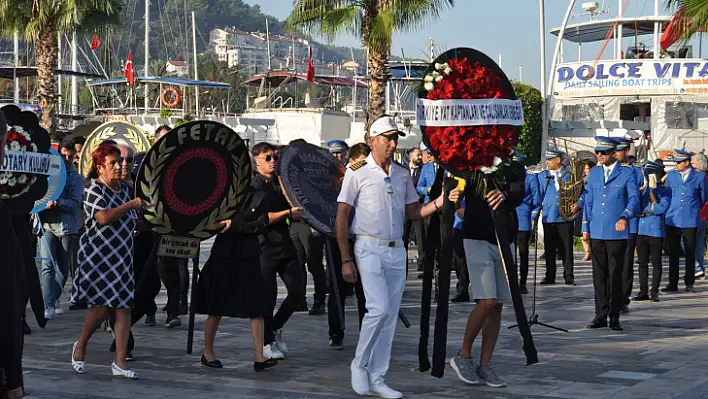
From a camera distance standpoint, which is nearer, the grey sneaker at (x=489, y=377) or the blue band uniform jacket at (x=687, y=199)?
the grey sneaker at (x=489, y=377)

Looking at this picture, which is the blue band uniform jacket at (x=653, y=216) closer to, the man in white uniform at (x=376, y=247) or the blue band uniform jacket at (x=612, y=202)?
the blue band uniform jacket at (x=612, y=202)

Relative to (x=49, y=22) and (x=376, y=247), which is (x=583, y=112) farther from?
(x=376, y=247)

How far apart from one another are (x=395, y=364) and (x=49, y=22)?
22962 millimetres

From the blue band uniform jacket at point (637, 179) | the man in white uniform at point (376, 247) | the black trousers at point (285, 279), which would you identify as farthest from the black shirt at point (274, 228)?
the blue band uniform jacket at point (637, 179)

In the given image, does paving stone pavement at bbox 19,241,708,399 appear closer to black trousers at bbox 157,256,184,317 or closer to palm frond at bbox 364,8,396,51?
black trousers at bbox 157,256,184,317

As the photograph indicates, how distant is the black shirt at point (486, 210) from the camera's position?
859 cm

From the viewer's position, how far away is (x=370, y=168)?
8.42m

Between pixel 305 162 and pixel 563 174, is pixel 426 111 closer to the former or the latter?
pixel 305 162

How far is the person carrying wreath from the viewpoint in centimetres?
905

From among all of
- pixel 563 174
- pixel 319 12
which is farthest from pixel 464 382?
pixel 319 12

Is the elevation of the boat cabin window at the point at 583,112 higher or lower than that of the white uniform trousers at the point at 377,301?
higher

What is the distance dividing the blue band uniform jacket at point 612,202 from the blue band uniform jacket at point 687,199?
179 inches

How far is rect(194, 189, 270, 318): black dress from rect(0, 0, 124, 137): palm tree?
21.0 metres

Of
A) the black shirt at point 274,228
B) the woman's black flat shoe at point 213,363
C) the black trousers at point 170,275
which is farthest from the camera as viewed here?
the black trousers at point 170,275
